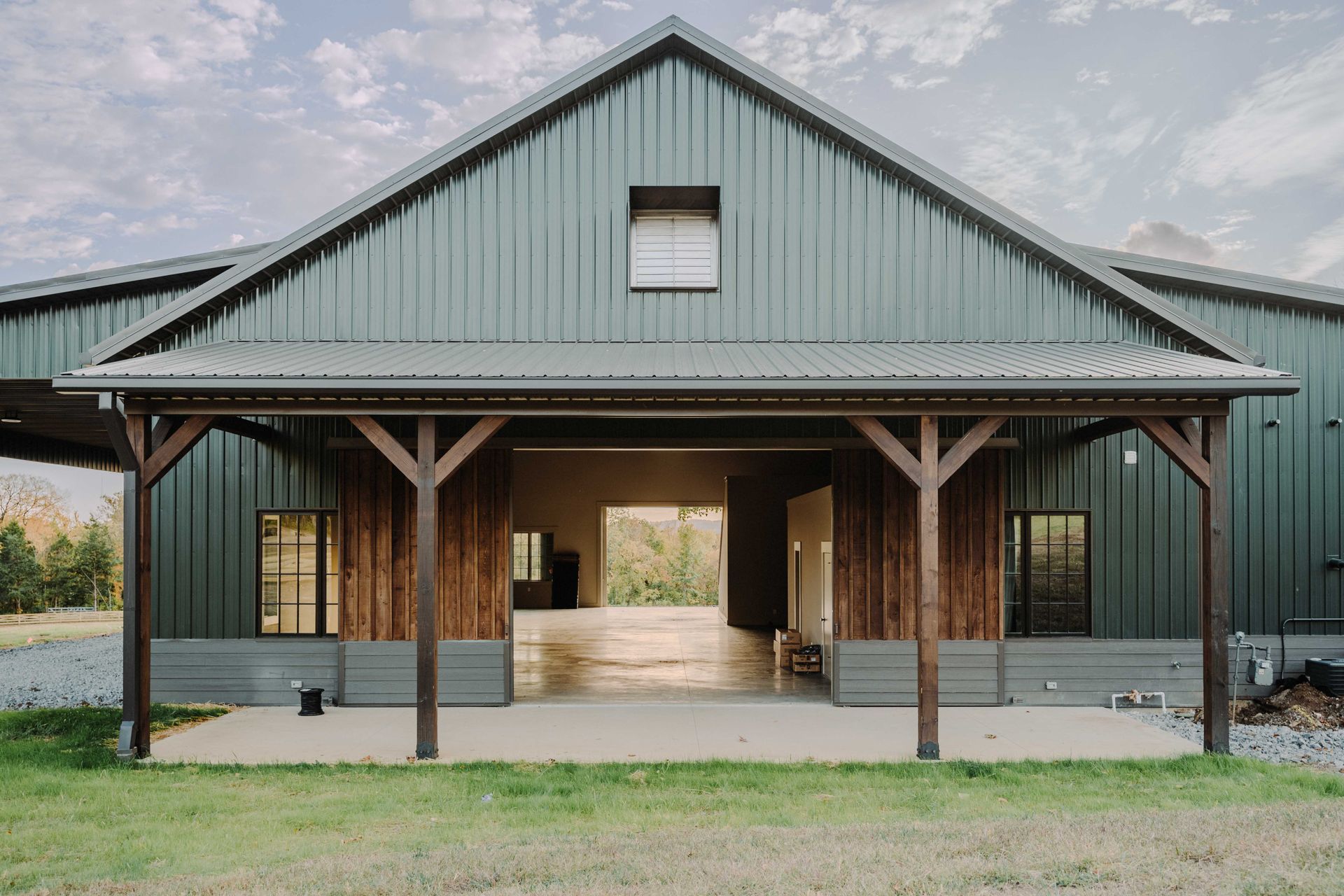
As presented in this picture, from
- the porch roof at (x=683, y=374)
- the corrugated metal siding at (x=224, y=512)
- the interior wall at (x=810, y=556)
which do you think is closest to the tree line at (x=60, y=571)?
the corrugated metal siding at (x=224, y=512)

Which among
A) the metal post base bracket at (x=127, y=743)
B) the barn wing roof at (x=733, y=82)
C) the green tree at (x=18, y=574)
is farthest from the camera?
the green tree at (x=18, y=574)

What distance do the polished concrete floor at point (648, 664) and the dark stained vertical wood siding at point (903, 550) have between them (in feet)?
4.10

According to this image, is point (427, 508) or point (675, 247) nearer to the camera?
point (427, 508)

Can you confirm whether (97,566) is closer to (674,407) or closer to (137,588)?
(137,588)

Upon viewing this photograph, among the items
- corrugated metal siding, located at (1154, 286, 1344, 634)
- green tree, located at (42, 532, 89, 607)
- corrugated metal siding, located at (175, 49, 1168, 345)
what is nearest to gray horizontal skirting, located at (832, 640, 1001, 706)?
corrugated metal siding, located at (1154, 286, 1344, 634)

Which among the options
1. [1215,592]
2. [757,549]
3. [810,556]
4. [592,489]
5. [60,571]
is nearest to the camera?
[1215,592]

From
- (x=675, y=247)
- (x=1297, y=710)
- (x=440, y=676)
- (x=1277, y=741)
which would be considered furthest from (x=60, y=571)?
(x=1297, y=710)

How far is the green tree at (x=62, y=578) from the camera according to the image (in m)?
22.1

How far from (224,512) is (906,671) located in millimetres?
7496

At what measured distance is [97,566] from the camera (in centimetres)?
2262

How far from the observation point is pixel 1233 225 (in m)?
23.7

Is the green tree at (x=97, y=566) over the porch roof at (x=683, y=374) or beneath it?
beneath

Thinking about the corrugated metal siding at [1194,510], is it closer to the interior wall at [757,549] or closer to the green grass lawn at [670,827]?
the green grass lawn at [670,827]

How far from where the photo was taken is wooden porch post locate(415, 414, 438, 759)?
6.76m
